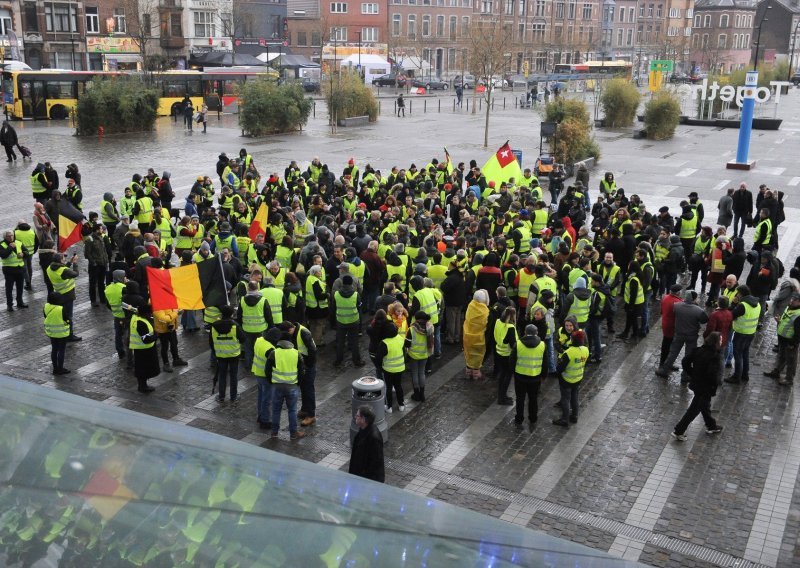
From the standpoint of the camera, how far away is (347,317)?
12367mm

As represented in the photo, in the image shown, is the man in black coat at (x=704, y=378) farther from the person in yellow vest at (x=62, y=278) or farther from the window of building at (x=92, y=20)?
the window of building at (x=92, y=20)

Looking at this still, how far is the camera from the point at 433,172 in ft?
73.4

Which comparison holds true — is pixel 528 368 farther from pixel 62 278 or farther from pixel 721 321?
pixel 62 278

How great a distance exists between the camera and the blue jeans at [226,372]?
1107 cm

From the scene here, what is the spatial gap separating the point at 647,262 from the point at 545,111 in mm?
21347

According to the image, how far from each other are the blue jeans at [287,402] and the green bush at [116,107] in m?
31.7

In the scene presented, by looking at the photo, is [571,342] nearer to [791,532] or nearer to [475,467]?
[475,467]

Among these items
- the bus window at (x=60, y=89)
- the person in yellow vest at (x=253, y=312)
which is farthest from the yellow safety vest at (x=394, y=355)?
the bus window at (x=60, y=89)

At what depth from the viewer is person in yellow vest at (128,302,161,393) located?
1108 cm

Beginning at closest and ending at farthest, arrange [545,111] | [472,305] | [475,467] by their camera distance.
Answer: [475,467]
[472,305]
[545,111]

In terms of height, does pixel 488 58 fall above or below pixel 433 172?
above

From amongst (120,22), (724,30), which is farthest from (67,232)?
(724,30)

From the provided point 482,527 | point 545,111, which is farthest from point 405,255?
point 545,111

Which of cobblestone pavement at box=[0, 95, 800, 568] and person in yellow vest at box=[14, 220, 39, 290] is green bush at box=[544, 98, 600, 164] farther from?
person in yellow vest at box=[14, 220, 39, 290]
